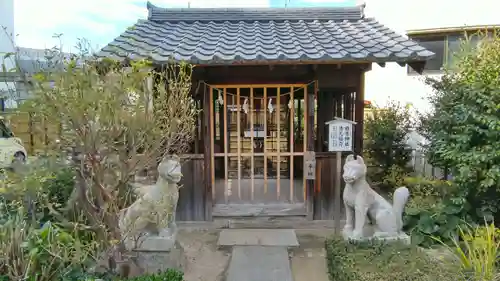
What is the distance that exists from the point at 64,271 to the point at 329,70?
484 cm

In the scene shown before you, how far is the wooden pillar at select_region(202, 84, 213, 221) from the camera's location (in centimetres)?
638

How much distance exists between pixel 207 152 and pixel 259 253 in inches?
80.7

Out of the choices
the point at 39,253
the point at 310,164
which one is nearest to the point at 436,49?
the point at 310,164

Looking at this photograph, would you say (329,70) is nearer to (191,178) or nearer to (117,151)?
(191,178)

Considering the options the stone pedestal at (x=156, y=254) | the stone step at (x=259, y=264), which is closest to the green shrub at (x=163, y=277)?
the stone pedestal at (x=156, y=254)

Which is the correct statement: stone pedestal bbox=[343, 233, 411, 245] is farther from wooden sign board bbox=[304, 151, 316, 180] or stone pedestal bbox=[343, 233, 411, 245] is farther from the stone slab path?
wooden sign board bbox=[304, 151, 316, 180]

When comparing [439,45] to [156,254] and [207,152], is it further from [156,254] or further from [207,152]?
[156,254]

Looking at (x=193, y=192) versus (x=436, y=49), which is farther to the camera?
(x=436, y=49)

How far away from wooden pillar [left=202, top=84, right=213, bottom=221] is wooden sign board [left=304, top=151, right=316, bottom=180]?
5.46 ft

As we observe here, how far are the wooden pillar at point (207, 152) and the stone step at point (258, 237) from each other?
0.55m

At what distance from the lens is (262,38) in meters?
6.59

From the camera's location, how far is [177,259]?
15.1 feet

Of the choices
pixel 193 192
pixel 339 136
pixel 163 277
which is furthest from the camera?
pixel 193 192

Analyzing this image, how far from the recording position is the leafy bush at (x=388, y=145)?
8891 mm
